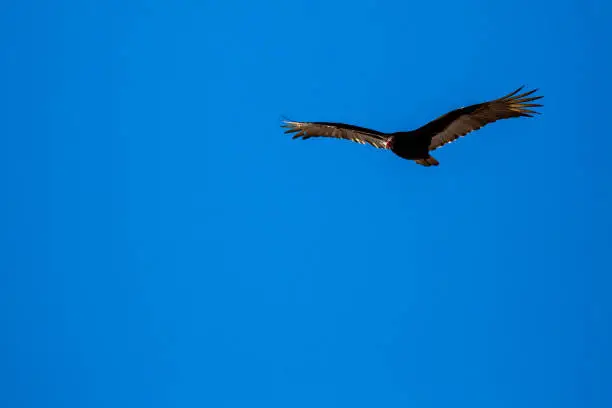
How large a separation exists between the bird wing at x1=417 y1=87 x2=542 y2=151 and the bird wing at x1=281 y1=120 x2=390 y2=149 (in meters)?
1.28

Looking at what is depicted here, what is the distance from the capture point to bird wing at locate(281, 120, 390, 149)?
61.5ft

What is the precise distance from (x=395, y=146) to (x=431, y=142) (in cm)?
104

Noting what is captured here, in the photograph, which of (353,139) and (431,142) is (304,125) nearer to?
(353,139)

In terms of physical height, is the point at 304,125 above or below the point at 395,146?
above

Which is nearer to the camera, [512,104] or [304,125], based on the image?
[512,104]

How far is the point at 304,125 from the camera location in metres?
19.5

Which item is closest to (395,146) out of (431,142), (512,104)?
(431,142)

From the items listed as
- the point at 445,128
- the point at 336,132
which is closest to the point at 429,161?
the point at 445,128

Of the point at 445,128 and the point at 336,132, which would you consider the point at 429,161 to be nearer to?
the point at 445,128

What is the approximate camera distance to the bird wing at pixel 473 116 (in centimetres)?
1714

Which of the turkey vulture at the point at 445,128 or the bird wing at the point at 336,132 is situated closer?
the turkey vulture at the point at 445,128

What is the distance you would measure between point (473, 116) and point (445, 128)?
67cm

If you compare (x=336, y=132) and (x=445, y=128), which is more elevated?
(x=336, y=132)

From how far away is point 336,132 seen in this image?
19.4 m
